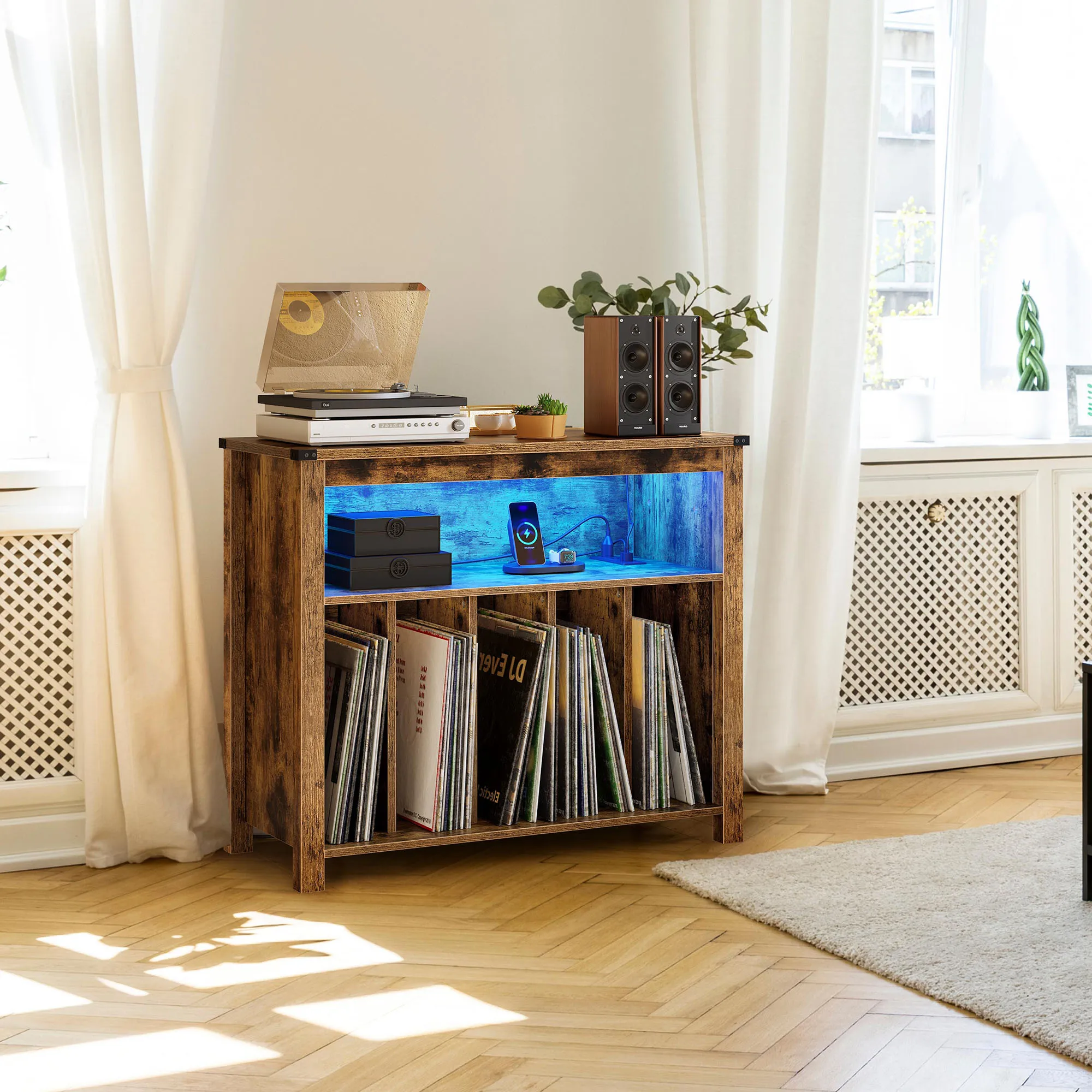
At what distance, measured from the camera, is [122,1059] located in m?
2.15

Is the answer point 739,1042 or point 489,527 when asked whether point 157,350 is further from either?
point 739,1042

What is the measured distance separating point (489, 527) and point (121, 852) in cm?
107

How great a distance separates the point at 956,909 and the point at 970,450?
151 centimetres

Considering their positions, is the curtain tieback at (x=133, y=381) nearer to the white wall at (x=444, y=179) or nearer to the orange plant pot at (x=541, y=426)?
the white wall at (x=444, y=179)

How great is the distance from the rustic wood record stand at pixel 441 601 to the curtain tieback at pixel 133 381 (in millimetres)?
187

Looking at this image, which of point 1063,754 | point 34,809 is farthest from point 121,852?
point 1063,754

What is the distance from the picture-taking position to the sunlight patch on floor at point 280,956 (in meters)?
2.47

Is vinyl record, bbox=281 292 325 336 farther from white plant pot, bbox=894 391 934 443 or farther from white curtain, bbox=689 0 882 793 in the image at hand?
white plant pot, bbox=894 391 934 443

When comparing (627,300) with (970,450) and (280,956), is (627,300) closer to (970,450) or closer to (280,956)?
(970,450)

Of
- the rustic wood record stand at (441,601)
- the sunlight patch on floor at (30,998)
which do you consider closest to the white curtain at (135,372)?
the rustic wood record stand at (441,601)

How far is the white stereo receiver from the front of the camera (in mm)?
2797

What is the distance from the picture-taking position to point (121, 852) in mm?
3117

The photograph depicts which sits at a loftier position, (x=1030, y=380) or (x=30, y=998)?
(x=1030, y=380)

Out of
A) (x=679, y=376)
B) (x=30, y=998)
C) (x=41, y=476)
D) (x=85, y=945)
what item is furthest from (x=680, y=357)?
(x=30, y=998)
